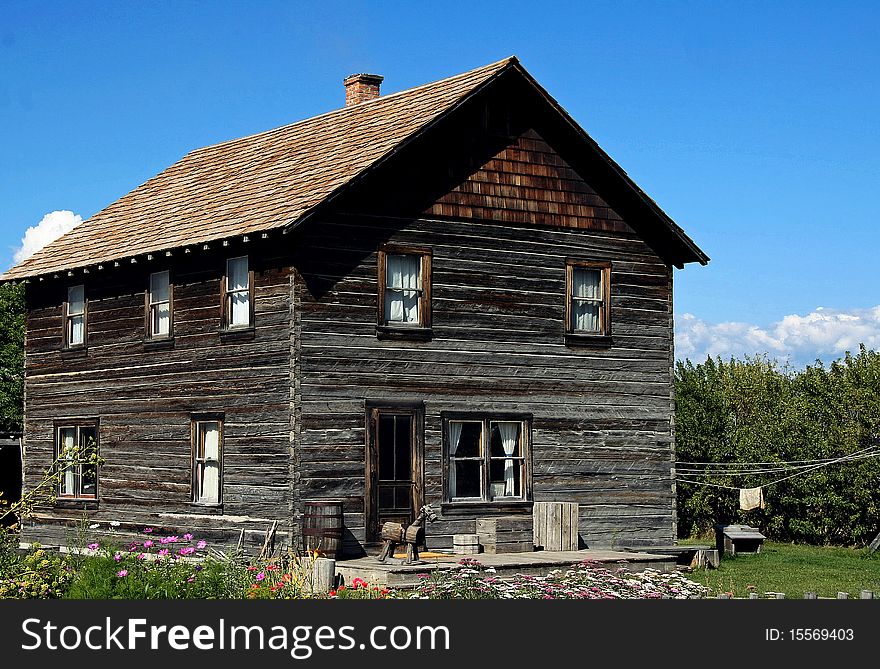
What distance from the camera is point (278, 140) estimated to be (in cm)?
3294

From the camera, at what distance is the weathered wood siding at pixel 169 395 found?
25938 mm

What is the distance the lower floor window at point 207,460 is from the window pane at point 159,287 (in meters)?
2.79

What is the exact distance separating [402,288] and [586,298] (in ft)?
14.4

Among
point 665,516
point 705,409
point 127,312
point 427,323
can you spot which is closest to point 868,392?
point 705,409

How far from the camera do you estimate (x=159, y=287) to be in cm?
2909

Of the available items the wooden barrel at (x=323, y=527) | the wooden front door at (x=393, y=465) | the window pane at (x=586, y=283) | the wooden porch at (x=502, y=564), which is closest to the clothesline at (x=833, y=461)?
the window pane at (x=586, y=283)

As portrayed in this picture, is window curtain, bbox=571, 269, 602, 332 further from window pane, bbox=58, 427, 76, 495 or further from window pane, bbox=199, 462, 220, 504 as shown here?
window pane, bbox=58, 427, 76, 495

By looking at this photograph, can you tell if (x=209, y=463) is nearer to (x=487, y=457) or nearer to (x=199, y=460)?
(x=199, y=460)

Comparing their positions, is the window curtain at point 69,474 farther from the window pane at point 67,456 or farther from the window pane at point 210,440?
the window pane at point 210,440

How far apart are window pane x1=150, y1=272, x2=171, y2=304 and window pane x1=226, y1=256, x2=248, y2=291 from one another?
6.77ft

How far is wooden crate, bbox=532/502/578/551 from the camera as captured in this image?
90.4 ft

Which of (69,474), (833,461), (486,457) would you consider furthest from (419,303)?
(833,461)

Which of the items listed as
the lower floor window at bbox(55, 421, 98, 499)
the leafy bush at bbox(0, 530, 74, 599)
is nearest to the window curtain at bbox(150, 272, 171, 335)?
the lower floor window at bbox(55, 421, 98, 499)
